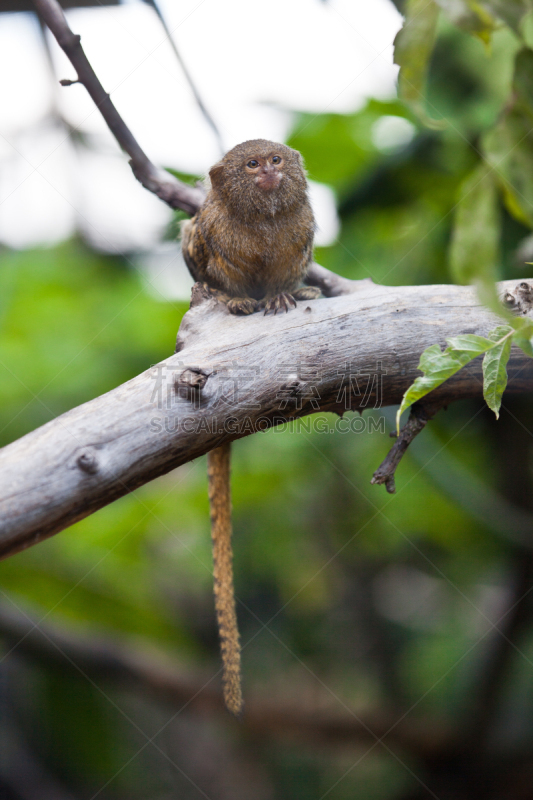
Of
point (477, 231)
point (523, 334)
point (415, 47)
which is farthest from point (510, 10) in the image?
point (523, 334)

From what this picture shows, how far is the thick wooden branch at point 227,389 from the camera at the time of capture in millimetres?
1509

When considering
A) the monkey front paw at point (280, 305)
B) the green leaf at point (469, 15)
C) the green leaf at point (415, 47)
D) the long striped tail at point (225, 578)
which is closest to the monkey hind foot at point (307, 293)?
the monkey front paw at point (280, 305)

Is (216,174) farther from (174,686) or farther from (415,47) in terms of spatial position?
(174,686)

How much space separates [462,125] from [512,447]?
6.69 ft

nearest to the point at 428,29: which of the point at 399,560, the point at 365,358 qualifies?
the point at 365,358

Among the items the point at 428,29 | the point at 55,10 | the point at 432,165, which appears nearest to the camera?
the point at 428,29

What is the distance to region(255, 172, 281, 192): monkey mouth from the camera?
102 inches

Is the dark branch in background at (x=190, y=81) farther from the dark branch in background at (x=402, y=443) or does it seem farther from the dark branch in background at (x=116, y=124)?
the dark branch in background at (x=402, y=443)

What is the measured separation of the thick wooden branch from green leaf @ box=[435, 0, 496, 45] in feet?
2.64

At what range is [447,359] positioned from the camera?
1464 millimetres

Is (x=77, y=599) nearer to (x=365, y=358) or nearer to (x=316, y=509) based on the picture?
(x=316, y=509)

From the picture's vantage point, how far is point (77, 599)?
13.7ft

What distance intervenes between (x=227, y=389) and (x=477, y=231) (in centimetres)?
83

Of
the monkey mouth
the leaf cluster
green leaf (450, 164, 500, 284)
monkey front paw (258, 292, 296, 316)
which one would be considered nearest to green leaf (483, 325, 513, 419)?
the leaf cluster
